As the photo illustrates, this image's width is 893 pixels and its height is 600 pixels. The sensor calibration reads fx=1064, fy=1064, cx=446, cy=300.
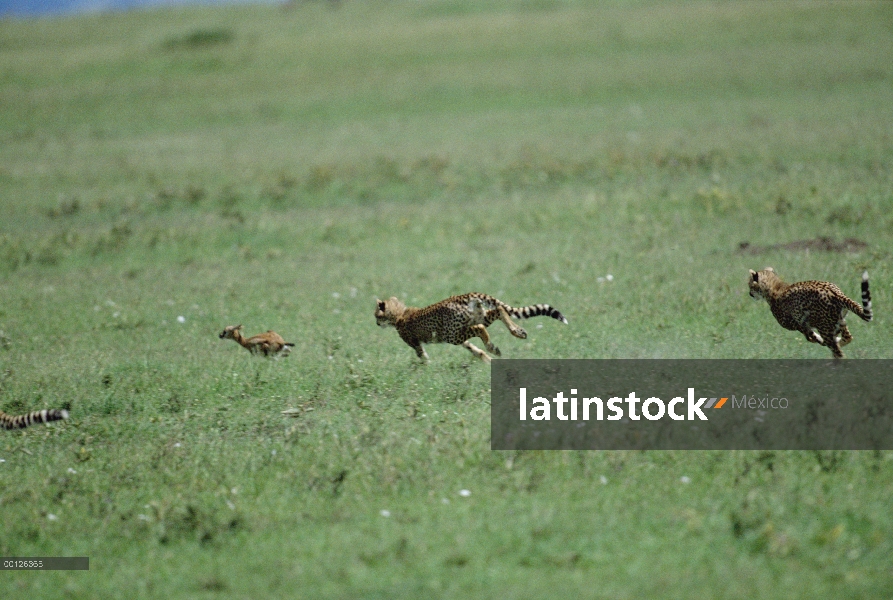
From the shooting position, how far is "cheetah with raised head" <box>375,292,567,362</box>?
1320 centimetres

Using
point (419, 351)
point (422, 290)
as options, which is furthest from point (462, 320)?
point (422, 290)

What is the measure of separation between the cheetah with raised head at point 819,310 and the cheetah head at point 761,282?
20 centimetres

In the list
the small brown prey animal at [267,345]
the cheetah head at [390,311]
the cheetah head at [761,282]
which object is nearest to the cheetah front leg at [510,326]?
the cheetah head at [390,311]

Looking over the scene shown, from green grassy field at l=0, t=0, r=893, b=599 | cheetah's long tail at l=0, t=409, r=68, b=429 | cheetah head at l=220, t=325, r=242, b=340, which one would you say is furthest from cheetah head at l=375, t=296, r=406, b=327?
cheetah's long tail at l=0, t=409, r=68, b=429

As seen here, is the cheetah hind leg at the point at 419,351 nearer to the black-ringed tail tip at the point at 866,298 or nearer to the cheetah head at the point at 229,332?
the cheetah head at the point at 229,332

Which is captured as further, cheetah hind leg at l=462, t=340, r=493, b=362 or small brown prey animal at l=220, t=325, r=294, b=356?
small brown prey animal at l=220, t=325, r=294, b=356

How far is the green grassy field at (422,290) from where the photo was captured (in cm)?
903

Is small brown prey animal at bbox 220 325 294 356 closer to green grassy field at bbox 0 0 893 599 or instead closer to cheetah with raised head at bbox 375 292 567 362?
green grassy field at bbox 0 0 893 599

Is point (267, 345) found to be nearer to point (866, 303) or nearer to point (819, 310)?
point (819, 310)

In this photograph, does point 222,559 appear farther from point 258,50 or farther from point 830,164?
point 258,50

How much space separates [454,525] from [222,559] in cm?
204

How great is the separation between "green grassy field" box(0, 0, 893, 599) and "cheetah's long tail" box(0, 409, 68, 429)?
308 millimetres

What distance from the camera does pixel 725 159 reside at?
25453 millimetres

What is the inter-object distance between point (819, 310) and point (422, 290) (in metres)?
7.51
